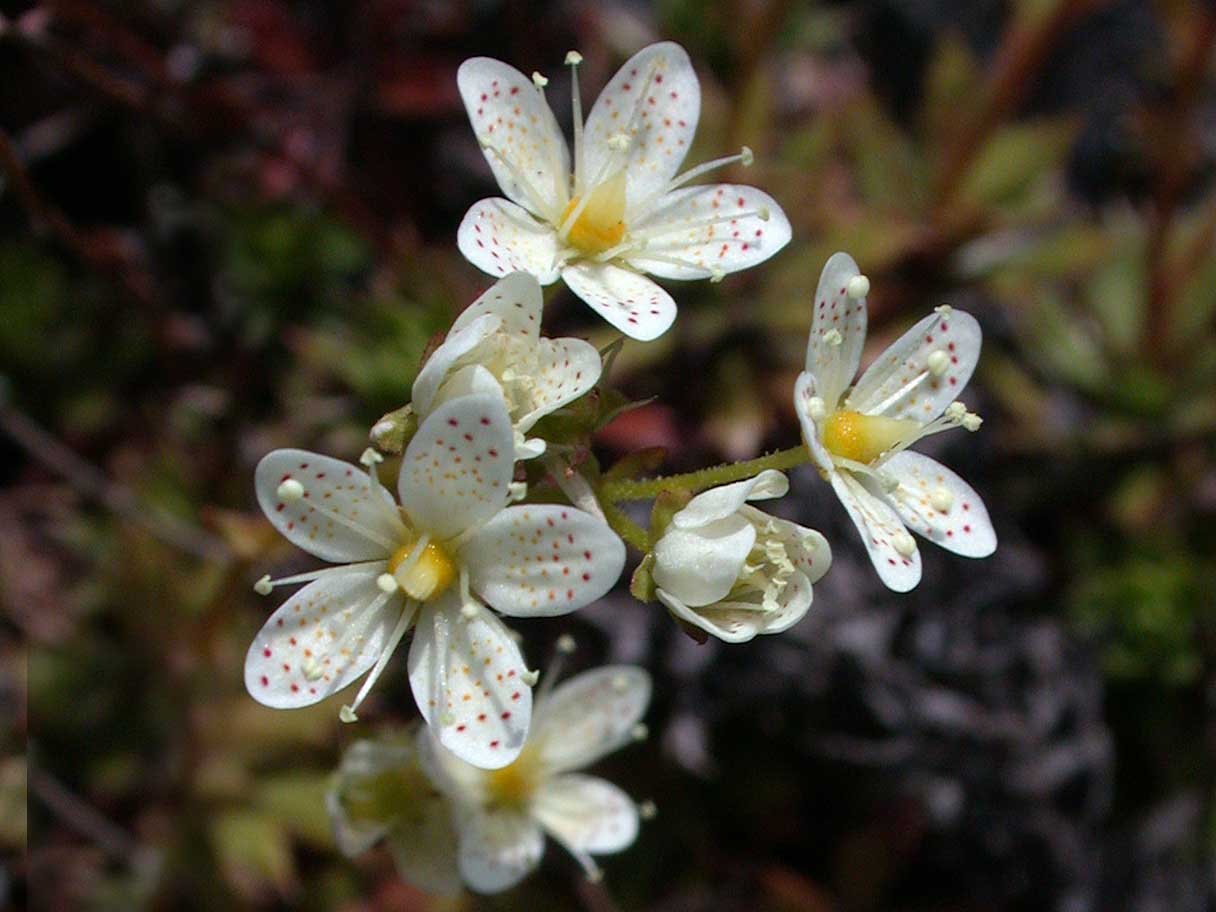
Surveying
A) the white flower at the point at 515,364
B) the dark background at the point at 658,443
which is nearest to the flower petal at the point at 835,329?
the white flower at the point at 515,364

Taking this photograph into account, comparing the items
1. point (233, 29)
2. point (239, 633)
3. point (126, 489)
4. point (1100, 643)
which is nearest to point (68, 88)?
point (233, 29)

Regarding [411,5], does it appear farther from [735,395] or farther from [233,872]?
[233,872]

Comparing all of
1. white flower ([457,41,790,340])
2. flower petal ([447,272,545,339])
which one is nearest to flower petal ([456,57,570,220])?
white flower ([457,41,790,340])

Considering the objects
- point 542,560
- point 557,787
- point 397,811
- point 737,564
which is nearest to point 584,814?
point 557,787

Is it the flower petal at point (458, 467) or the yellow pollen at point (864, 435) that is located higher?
the flower petal at point (458, 467)

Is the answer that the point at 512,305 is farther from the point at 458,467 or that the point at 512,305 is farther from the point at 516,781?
the point at 516,781

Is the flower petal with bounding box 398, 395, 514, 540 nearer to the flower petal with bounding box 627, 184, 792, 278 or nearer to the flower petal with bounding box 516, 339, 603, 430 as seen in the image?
the flower petal with bounding box 516, 339, 603, 430

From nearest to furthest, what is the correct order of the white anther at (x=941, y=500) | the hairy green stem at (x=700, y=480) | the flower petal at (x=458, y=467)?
the flower petal at (x=458, y=467)
the hairy green stem at (x=700, y=480)
the white anther at (x=941, y=500)

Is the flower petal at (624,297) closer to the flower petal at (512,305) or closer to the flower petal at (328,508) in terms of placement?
the flower petal at (512,305)
